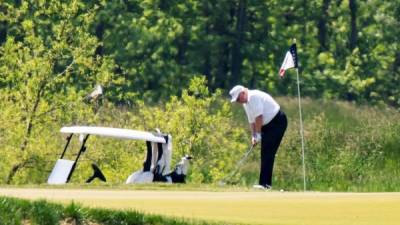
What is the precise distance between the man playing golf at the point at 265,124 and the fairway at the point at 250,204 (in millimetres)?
2729

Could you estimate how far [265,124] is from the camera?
23.4 m

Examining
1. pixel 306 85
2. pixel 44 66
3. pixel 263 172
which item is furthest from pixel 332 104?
pixel 263 172

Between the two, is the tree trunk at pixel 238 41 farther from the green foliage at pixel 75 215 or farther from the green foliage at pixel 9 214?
the green foliage at pixel 9 214

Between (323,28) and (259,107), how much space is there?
36074 millimetres

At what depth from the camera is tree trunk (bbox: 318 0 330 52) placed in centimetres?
5806

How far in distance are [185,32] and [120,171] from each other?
24.1 meters

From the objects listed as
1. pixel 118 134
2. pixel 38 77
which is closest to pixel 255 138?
pixel 118 134

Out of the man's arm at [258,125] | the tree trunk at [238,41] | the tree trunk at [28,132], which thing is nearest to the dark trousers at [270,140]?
the man's arm at [258,125]

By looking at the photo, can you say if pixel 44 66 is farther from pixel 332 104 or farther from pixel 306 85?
pixel 306 85

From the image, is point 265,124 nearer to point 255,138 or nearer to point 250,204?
point 255,138

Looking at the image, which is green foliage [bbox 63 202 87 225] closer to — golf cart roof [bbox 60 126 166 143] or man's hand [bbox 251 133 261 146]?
man's hand [bbox 251 133 261 146]

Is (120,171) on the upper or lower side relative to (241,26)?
lower

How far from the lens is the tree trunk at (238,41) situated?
55.8 meters

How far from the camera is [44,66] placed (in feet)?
104
